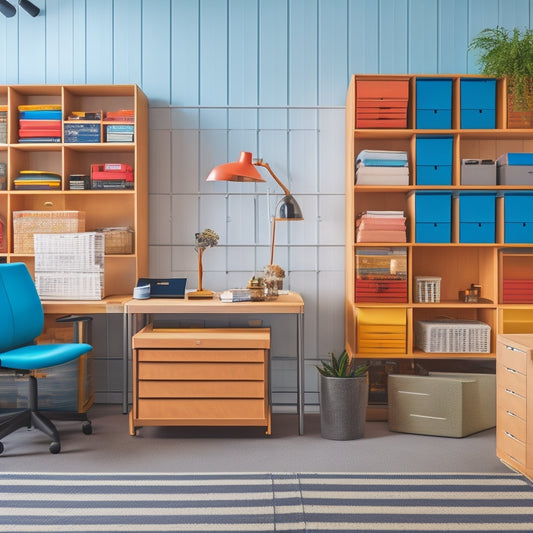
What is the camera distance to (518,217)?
407 cm

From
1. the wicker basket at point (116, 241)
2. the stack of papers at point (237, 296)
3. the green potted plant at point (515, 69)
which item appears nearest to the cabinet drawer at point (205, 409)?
the stack of papers at point (237, 296)

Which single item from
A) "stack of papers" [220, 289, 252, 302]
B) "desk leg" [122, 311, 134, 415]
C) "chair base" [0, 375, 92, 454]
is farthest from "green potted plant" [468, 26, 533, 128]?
"chair base" [0, 375, 92, 454]

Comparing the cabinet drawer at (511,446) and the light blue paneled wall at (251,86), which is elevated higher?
the light blue paneled wall at (251,86)

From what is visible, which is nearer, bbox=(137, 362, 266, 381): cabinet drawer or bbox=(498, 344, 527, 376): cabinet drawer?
bbox=(498, 344, 527, 376): cabinet drawer

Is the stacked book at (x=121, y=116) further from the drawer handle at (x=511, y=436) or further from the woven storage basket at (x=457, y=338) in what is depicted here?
the drawer handle at (x=511, y=436)

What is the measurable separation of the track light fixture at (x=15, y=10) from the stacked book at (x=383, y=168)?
2614mm

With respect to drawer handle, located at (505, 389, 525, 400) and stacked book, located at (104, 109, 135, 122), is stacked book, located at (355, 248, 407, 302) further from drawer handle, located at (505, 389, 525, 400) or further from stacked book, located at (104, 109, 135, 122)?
stacked book, located at (104, 109, 135, 122)

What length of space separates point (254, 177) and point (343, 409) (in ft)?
5.23

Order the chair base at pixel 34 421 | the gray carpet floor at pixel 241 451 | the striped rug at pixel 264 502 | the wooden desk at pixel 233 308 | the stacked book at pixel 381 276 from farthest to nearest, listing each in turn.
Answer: the stacked book at pixel 381 276 < the wooden desk at pixel 233 308 < the chair base at pixel 34 421 < the gray carpet floor at pixel 241 451 < the striped rug at pixel 264 502

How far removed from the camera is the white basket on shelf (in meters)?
4.20

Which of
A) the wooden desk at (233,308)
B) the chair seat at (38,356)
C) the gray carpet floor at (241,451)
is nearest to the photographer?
the gray carpet floor at (241,451)

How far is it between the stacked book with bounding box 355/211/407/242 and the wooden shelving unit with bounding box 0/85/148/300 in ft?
5.21

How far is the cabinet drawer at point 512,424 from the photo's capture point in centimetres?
302

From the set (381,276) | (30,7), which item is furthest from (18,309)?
(381,276)
